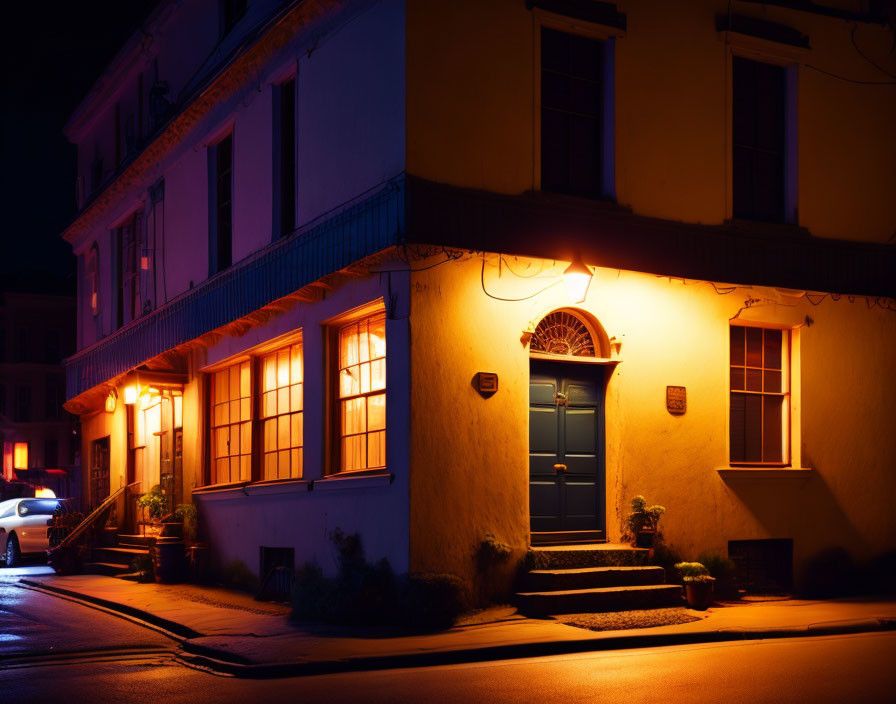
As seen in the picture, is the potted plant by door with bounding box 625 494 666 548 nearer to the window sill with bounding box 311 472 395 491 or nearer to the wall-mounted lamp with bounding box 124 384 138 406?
the window sill with bounding box 311 472 395 491

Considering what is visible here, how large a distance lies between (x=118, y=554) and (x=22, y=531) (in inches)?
187

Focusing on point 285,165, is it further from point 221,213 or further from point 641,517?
point 641,517

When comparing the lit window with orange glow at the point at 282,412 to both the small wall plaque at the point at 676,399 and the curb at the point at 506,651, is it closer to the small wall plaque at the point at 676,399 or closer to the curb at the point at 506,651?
the curb at the point at 506,651

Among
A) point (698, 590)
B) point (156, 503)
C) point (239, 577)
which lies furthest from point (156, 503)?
point (698, 590)

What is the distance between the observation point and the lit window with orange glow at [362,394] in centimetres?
1271

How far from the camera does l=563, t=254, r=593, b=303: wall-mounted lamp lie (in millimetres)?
12156

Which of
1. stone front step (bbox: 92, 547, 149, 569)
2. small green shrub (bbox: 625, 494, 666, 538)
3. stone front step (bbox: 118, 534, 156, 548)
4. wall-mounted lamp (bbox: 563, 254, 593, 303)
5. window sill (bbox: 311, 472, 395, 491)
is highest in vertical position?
wall-mounted lamp (bbox: 563, 254, 593, 303)

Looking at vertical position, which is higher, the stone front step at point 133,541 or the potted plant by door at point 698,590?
the potted plant by door at point 698,590

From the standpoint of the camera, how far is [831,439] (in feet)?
47.4

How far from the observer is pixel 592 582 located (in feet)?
39.8

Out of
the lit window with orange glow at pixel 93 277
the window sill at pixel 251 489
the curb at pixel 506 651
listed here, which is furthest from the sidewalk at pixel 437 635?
the lit window with orange glow at pixel 93 277

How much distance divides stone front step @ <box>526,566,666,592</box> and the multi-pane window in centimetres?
235

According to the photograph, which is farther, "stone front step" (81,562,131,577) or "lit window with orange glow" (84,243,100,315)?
"lit window with orange glow" (84,243,100,315)

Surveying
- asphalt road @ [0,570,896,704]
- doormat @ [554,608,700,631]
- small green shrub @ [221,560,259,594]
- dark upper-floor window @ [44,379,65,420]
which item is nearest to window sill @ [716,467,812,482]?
doormat @ [554,608,700,631]
